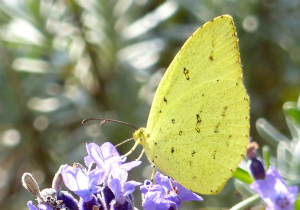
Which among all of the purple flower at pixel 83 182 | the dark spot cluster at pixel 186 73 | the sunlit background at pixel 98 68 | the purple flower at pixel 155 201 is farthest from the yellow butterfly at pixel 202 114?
the sunlit background at pixel 98 68

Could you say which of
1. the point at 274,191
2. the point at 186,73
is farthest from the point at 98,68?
the point at 274,191

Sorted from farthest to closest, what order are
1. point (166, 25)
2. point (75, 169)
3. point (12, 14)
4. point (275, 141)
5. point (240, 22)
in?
point (166, 25) → point (240, 22) → point (12, 14) → point (275, 141) → point (75, 169)

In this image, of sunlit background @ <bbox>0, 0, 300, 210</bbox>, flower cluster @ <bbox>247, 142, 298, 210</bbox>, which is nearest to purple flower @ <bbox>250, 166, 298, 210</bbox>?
flower cluster @ <bbox>247, 142, 298, 210</bbox>

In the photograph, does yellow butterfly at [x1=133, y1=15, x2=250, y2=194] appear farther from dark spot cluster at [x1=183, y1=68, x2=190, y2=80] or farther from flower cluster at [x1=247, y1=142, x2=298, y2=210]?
flower cluster at [x1=247, y1=142, x2=298, y2=210]

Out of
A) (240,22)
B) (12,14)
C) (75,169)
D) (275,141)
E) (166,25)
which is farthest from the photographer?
(166,25)

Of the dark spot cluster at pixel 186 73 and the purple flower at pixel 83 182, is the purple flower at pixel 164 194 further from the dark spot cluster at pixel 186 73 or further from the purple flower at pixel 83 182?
the dark spot cluster at pixel 186 73

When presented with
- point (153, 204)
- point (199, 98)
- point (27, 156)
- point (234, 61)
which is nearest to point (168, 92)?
point (199, 98)

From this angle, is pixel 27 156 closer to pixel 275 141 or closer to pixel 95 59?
pixel 95 59
